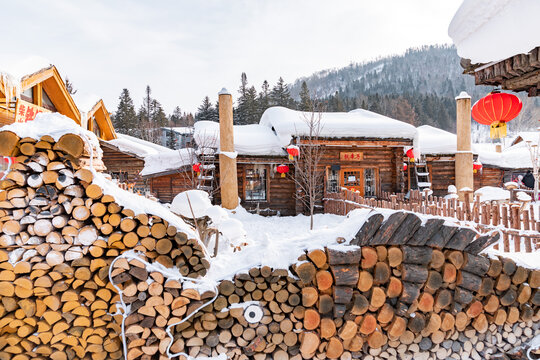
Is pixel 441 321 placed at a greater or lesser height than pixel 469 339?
greater

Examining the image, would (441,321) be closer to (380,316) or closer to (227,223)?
(380,316)

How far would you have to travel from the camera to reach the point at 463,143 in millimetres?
14188

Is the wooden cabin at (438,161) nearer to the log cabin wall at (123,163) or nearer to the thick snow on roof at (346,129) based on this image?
the thick snow on roof at (346,129)

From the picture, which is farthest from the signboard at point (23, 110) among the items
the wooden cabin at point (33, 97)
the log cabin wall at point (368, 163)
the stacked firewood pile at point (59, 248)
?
the log cabin wall at point (368, 163)

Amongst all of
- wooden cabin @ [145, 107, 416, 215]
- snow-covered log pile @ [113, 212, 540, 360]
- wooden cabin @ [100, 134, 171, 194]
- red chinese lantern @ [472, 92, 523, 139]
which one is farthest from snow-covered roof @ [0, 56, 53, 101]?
red chinese lantern @ [472, 92, 523, 139]

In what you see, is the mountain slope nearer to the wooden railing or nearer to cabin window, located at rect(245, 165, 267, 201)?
cabin window, located at rect(245, 165, 267, 201)

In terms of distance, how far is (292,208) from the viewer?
1344cm

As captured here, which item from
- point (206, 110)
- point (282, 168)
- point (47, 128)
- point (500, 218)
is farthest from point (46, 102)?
point (206, 110)

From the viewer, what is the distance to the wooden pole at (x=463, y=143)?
1385cm

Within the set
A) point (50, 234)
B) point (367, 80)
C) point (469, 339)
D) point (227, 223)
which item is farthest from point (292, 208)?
point (367, 80)

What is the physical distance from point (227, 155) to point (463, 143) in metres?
11.8

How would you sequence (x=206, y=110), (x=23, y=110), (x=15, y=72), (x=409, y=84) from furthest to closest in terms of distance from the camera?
(x=409, y=84)
(x=206, y=110)
(x=23, y=110)
(x=15, y=72)

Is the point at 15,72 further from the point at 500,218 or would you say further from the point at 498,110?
the point at 500,218

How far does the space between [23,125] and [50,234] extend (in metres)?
1.26
